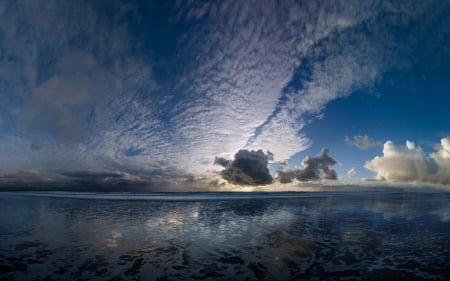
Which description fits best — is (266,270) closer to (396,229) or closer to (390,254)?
(390,254)

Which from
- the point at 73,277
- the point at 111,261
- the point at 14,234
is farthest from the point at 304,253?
the point at 14,234

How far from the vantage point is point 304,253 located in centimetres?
1098

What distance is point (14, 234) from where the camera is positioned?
46.9 ft

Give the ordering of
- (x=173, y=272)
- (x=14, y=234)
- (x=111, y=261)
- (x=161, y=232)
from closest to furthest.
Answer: (x=173, y=272), (x=111, y=261), (x=14, y=234), (x=161, y=232)

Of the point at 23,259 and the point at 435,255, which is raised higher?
the point at 23,259

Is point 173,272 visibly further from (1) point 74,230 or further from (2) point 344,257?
(1) point 74,230

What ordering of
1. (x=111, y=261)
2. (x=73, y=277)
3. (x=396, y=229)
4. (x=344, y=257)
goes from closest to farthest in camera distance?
(x=73, y=277), (x=111, y=261), (x=344, y=257), (x=396, y=229)

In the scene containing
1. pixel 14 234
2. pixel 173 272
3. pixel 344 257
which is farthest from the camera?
pixel 14 234

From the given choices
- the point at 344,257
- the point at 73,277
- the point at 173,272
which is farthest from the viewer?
the point at 344,257

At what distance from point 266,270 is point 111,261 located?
6029 millimetres

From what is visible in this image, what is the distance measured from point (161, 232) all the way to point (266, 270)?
8.64 metres

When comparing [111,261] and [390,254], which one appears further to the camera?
[390,254]

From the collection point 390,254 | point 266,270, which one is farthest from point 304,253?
point 390,254

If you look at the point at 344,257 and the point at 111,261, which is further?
the point at 344,257
